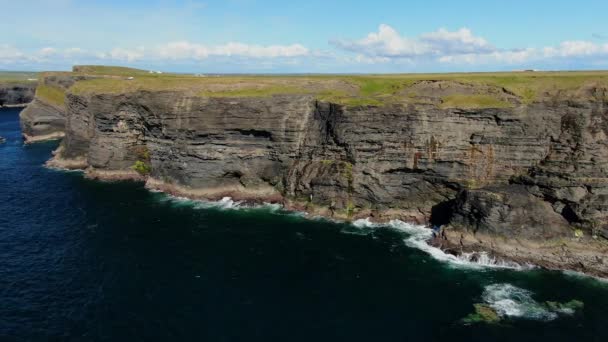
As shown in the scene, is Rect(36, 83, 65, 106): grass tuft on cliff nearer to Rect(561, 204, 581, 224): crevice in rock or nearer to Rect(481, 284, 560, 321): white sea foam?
Rect(481, 284, 560, 321): white sea foam

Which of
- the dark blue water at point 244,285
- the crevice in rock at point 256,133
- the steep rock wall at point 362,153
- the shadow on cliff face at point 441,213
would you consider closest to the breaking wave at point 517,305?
the dark blue water at point 244,285

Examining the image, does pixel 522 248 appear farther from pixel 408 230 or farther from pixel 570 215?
pixel 408 230

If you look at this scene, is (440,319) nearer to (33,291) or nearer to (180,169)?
(33,291)

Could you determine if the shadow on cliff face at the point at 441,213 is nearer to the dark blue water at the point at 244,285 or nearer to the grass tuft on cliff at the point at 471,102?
the dark blue water at the point at 244,285

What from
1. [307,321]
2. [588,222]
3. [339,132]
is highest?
→ [339,132]

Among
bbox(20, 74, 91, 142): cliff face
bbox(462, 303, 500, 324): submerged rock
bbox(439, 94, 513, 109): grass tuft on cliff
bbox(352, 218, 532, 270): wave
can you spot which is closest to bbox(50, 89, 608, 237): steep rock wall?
bbox(439, 94, 513, 109): grass tuft on cliff

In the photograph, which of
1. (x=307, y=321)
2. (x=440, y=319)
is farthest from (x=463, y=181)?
(x=307, y=321)

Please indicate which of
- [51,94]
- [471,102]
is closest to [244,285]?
[471,102]
